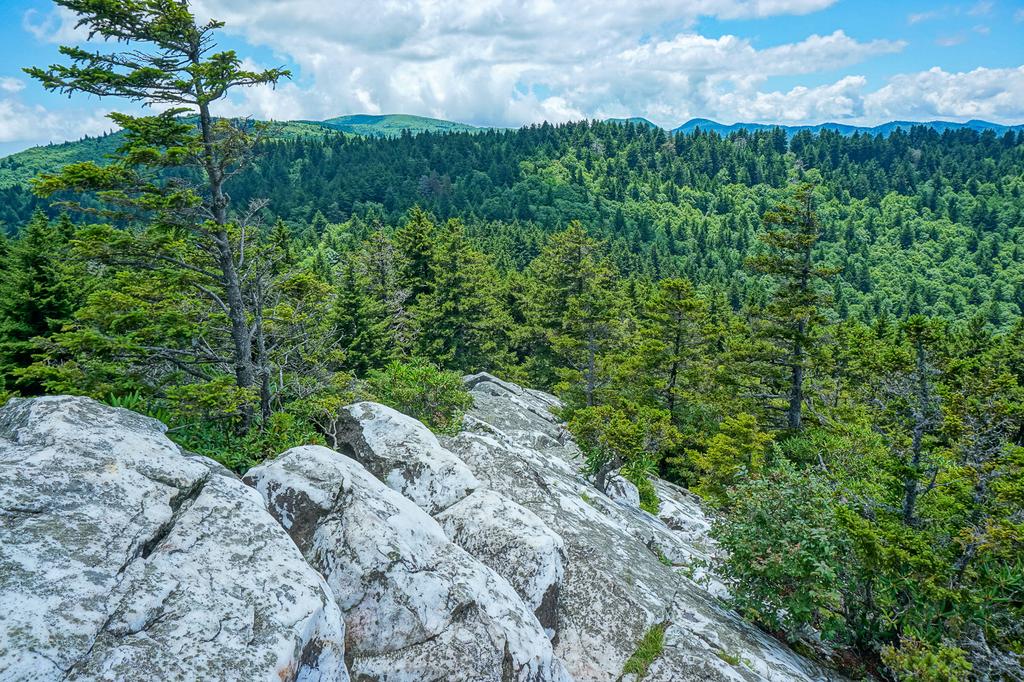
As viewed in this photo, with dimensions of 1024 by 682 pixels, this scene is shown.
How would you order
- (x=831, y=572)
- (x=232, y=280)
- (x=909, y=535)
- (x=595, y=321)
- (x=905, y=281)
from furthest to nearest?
(x=905, y=281) → (x=595, y=321) → (x=232, y=280) → (x=909, y=535) → (x=831, y=572)

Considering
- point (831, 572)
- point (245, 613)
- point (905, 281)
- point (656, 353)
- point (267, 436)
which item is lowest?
point (905, 281)

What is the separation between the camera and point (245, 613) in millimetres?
5461

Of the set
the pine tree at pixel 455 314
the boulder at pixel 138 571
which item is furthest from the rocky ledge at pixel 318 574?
the pine tree at pixel 455 314

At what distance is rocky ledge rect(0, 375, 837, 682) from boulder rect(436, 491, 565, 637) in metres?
0.03

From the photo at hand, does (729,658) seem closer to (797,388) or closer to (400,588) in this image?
(400,588)

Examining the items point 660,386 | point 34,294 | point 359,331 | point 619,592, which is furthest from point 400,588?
point 359,331

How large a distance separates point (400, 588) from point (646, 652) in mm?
4260

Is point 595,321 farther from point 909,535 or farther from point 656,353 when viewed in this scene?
point 909,535

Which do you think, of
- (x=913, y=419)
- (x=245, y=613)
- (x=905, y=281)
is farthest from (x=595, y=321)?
(x=905, y=281)

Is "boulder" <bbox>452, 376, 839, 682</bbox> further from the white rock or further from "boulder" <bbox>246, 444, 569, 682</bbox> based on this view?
the white rock

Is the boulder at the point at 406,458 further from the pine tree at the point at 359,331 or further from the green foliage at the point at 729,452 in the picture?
the pine tree at the point at 359,331

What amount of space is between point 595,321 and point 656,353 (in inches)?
154

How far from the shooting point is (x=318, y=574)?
6359 millimetres

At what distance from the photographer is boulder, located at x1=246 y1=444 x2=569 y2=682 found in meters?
6.71
